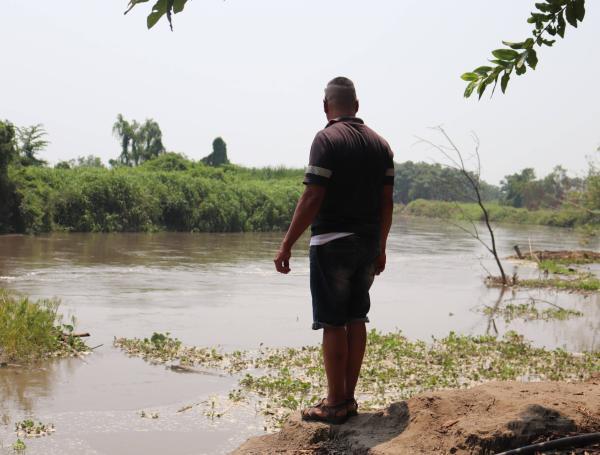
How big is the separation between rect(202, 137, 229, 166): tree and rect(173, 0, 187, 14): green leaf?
64483mm

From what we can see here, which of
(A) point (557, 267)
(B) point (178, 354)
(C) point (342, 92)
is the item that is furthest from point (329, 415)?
(A) point (557, 267)

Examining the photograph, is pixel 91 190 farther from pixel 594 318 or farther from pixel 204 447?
pixel 204 447

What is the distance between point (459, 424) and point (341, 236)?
1.14 metres

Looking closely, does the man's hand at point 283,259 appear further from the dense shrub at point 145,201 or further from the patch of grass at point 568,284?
the dense shrub at point 145,201

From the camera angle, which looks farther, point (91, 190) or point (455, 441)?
point (91, 190)

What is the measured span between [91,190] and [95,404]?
26.2 metres

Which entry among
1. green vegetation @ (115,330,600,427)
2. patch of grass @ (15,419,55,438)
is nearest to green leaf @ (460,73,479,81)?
green vegetation @ (115,330,600,427)

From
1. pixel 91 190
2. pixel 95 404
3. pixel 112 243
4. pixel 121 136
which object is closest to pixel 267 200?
pixel 91 190

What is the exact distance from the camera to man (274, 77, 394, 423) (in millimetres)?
3820

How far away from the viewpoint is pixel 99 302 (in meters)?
12.8

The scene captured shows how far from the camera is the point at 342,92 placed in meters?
4.08

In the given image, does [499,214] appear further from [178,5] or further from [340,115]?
[178,5]

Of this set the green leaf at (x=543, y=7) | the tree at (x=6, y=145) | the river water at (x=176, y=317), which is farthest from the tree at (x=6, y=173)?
the green leaf at (x=543, y=7)

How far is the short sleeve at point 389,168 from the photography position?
13.2ft
